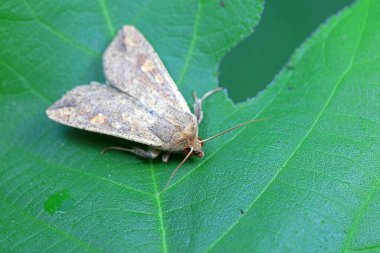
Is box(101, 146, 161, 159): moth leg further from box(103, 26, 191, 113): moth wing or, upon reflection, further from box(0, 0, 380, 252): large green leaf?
box(103, 26, 191, 113): moth wing

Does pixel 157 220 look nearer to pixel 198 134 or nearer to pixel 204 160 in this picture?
pixel 204 160

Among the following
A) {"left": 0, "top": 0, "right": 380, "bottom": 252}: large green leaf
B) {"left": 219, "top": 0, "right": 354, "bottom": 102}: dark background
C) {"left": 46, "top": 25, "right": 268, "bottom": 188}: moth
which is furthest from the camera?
{"left": 219, "top": 0, "right": 354, "bottom": 102}: dark background

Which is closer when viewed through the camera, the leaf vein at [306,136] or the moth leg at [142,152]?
the leaf vein at [306,136]

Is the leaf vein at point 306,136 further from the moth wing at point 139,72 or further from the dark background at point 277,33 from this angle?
the dark background at point 277,33

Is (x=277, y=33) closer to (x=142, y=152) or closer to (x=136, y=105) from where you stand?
(x=136, y=105)

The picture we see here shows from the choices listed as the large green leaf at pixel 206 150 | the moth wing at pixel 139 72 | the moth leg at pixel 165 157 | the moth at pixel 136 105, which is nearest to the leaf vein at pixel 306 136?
the large green leaf at pixel 206 150

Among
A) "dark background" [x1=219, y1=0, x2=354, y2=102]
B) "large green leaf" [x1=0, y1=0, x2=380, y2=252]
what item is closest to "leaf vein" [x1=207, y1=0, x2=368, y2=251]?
"large green leaf" [x1=0, y1=0, x2=380, y2=252]

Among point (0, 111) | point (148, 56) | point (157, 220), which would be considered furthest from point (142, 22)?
point (157, 220)

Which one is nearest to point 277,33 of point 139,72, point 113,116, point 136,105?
point 139,72
